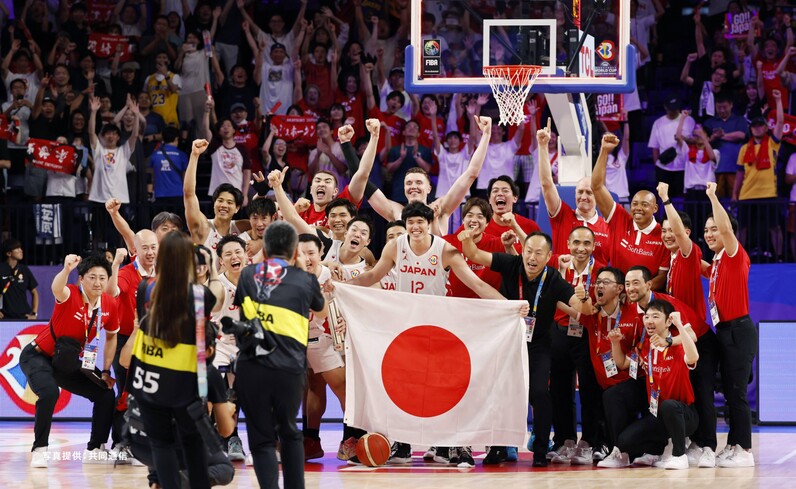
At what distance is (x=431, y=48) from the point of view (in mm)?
11922

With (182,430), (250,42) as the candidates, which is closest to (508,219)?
(182,430)

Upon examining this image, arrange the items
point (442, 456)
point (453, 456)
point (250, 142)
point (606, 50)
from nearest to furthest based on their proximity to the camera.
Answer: point (453, 456), point (442, 456), point (606, 50), point (250, 142)

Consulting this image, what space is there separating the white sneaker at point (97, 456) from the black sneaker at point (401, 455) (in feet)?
8.39

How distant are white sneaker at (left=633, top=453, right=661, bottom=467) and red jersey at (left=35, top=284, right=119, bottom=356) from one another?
4800 mm

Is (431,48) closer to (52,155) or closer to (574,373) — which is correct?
(574,373)

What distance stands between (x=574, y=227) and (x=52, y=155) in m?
8.37

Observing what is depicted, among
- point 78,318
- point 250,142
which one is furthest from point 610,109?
point 78,318

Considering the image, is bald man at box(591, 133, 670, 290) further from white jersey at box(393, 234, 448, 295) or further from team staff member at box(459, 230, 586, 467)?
white jersey at box(393, 234, 448, 295)

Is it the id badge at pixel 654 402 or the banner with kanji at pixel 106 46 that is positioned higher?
the banner with kanji at pixel 106 46

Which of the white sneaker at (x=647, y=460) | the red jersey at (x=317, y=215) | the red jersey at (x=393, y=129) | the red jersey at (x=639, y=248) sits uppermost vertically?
the red jersey at (x=393, y=129)

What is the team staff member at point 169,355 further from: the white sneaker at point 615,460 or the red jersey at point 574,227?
the red jersey at point 574,227

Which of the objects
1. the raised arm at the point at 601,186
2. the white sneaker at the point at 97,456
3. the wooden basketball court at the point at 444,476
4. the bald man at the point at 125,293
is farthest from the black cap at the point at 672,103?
the white sneaker at the point at 97,456

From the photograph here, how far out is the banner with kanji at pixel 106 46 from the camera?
57.9 feet

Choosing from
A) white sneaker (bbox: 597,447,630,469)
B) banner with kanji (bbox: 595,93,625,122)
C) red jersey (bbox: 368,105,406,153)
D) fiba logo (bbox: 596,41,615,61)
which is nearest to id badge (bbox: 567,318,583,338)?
white sneaker (bbox: 597,447,630,469)
